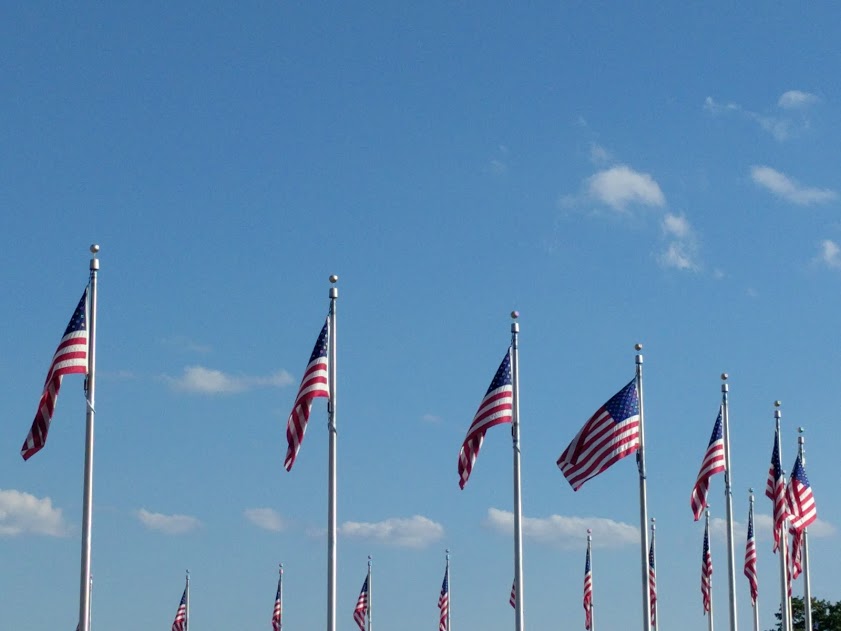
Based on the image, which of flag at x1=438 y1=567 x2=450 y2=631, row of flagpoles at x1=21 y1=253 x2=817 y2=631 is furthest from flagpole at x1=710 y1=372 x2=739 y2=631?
flag at x1=438 y1=567 x2=450 y2=631

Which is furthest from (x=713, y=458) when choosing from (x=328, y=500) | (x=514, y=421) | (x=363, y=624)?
(x=363, y=624)

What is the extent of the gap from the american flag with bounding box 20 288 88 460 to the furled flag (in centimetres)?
2765

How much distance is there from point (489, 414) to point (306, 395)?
5.16 metres

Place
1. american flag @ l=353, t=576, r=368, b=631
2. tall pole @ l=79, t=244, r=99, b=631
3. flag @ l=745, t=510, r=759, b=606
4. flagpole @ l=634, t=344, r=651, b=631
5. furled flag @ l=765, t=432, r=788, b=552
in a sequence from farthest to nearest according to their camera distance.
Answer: american flag @ l=353, t=576, r=368, b=631, flag @ l=745, t=510, r=759, b=606, furled flag @ l=765, t=432, r=788, b=552, flagpole @ l=634, t=344, r=651, b=631, tall pole @ l=79, t=244, r=99, b=631

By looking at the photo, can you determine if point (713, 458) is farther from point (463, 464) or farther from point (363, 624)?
point (363, 624)

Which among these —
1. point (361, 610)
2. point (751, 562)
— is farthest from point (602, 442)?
point (361, 610)

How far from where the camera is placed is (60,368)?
38.7 m

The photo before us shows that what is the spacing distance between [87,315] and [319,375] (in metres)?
6.24

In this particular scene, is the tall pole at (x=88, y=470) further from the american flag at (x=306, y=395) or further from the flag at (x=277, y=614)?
the flag at (x=277, y=614)

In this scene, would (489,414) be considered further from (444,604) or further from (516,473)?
(444,604)

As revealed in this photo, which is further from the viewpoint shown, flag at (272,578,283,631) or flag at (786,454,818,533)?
flag at (272,578,283,631)

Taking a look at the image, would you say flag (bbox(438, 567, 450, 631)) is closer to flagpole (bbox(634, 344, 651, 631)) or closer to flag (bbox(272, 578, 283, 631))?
flag (bbox(272, 578, 283, 631))

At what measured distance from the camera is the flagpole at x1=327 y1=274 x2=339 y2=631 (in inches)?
1671

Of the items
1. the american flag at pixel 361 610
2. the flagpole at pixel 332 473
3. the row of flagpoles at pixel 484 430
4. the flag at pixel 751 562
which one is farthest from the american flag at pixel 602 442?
the american flag at pixel 361 610
